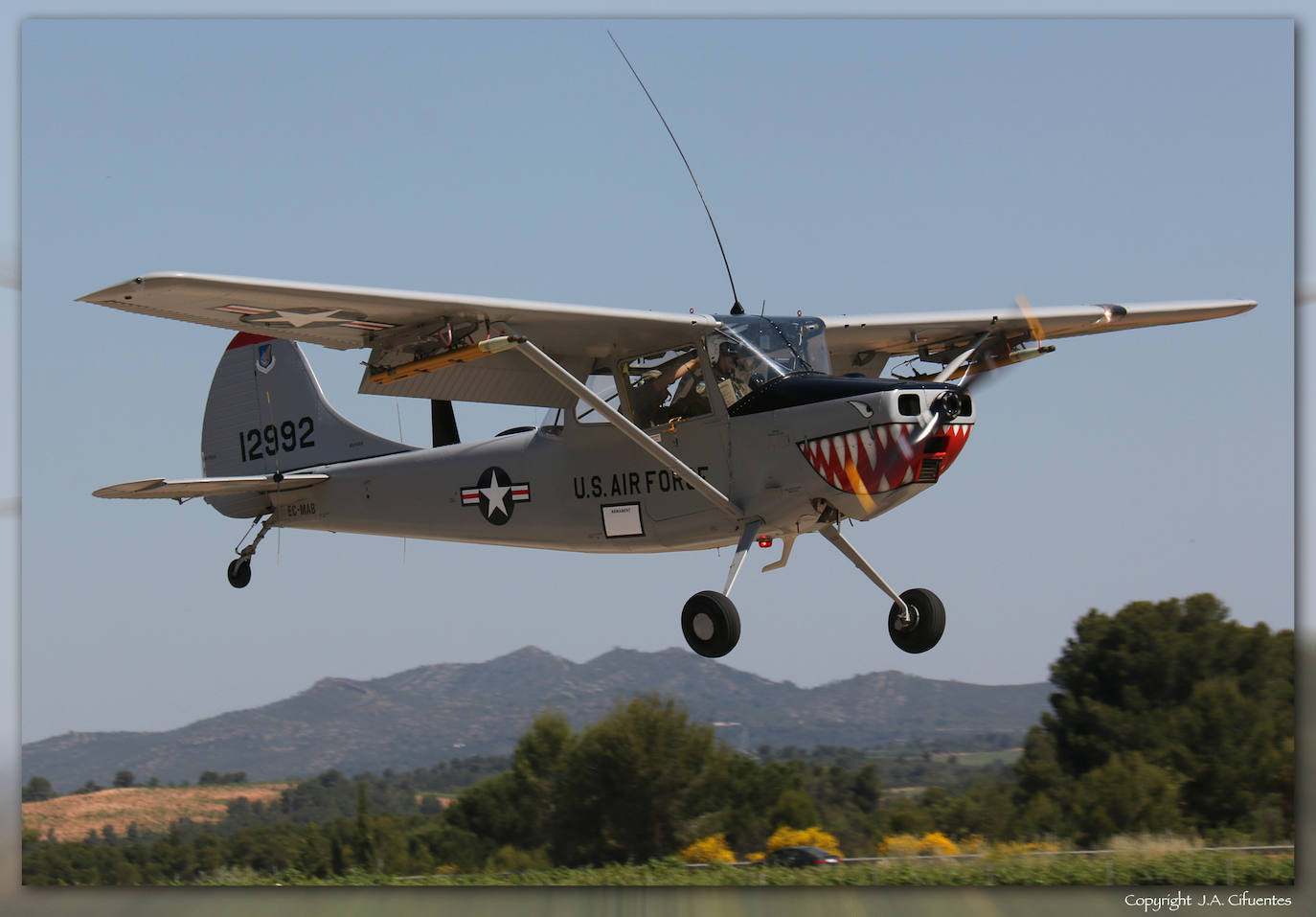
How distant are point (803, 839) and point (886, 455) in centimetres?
545

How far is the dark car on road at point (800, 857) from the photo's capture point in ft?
32.1

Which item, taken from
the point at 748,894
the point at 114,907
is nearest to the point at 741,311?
the point at 748,894

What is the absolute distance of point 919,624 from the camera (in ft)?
29.4

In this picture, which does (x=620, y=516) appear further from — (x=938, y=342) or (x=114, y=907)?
(x=114, y=907)

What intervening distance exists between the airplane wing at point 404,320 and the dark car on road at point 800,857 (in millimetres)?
3753

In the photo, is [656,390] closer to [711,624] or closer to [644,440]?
[644,440]

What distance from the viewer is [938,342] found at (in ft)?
35.4

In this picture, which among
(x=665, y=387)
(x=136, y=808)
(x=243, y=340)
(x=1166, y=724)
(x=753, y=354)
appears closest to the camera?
(x=753, y=354)

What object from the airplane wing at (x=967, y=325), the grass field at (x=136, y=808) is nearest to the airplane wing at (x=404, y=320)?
the airplane wing at (x=967, y=325)

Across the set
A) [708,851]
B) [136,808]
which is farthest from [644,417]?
[136,808]

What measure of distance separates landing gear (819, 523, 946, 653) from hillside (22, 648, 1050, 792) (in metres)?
10.2

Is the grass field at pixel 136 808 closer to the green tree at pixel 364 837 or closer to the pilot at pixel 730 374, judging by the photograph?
the green tree at pixel 364 837

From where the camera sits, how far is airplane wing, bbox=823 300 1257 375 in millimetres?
10242

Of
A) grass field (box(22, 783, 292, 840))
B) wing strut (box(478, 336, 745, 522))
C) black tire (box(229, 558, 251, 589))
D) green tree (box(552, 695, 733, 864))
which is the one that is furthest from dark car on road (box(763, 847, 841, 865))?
grass field (box(22, 783, 292, 840))
